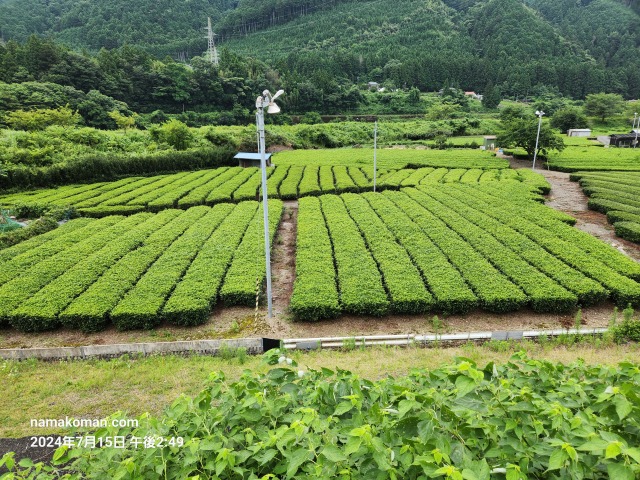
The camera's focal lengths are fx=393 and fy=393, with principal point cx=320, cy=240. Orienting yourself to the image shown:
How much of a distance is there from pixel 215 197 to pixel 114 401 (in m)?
17.2

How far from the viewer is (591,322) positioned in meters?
12.1

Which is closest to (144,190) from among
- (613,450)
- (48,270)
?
(48,270)

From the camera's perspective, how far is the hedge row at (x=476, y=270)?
12.3 m

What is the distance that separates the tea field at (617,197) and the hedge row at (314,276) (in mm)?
13830

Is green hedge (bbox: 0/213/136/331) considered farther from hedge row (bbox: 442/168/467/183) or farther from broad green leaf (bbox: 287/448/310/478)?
hedge row (bbox: 442/168/467/183)

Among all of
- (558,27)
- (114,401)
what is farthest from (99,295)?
(558,27)

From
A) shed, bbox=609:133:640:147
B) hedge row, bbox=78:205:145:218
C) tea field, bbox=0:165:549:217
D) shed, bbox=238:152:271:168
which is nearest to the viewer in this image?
hedge row, bbox=78:205:145:218

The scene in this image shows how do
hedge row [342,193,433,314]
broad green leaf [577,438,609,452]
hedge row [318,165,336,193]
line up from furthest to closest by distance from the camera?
1. hedge row [318,165,336,193]
2. hedge row [342,193,433,314]
3. broad green leaf [577,438,609,452]

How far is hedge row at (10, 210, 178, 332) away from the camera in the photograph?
1188 centimetres

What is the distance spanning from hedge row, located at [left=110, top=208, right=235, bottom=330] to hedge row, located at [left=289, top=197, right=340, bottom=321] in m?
4.20

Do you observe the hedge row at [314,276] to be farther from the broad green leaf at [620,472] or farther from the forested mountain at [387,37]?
the forested mountain at [387,37]

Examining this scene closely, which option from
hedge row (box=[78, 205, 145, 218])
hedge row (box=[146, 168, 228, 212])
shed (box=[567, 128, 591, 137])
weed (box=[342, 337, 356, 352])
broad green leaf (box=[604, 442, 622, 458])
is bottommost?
weed (box=[342, 337, 356, 352])

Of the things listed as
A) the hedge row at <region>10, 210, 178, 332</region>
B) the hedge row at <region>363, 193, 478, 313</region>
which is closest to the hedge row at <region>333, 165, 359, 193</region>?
the hedge row at <region>363, 193, 478, 313</region>

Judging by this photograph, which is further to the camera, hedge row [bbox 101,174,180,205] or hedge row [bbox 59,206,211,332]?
hedge row [bbox 101,174,180,205]
